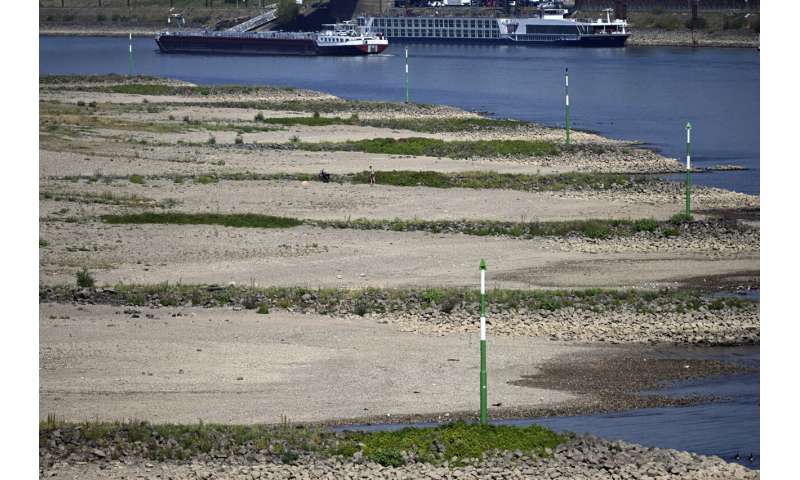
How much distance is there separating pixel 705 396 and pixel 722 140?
38.8m

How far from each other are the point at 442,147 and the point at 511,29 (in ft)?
294

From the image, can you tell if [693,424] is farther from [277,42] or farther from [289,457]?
[277,42]

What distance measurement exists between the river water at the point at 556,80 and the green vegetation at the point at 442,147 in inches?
211

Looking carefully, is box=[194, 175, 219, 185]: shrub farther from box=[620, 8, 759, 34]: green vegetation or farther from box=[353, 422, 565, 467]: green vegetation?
box=[620, 8, 759, 34]: green vegetation

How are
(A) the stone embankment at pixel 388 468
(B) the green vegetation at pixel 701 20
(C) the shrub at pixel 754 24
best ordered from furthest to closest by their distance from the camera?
(B) the green vegetation at pixel 701 20 < (C) the shrub at pixel 754 24 < (A) the stone embankment at pixel 388 468

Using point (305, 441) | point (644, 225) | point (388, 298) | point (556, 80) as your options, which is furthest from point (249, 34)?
point (305, 441)

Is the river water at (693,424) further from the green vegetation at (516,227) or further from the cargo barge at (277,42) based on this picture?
the cargo barge at (277,42)

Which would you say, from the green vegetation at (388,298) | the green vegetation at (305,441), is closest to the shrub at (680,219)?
the green vegetation at (388,298)

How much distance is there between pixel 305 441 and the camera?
648 inches

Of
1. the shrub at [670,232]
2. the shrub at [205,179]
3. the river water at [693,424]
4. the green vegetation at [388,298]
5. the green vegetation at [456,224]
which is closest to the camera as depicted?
the river water at [693,424]

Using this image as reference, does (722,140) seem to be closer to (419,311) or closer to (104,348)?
(419,311)

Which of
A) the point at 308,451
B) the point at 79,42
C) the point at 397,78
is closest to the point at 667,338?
the point at 308,451

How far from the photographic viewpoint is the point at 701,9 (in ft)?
422

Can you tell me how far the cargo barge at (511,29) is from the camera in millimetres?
126875
